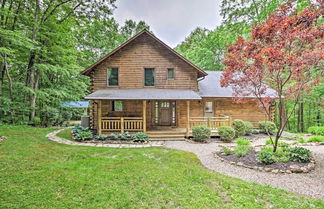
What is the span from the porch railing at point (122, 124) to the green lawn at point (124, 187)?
4.53 m

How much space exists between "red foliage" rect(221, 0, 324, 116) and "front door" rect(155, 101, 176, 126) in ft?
21.1

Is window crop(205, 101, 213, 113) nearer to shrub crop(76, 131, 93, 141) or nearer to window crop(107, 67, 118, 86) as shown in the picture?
window crop(107, 67, 118, 86)

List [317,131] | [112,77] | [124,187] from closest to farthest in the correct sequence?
[124,187] → [112,77] → [317,131]

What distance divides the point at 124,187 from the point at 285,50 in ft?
21.6

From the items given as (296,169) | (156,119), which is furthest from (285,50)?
(156,119)

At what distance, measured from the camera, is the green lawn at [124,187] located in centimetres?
320

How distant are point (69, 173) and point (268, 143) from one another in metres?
9.19

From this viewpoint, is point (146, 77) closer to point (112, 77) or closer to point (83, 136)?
point (112, 77)

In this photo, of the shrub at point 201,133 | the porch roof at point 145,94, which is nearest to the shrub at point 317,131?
the shrub at point 201,133

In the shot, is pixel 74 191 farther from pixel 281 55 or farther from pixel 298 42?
pixel 298 42

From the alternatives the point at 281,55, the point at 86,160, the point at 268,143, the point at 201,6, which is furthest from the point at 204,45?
the point at 86,160

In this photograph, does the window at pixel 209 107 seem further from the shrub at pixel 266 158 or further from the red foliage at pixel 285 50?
the shrub at pixel 266 158

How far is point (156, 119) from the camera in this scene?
482 inches

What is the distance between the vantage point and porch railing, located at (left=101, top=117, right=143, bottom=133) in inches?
408
